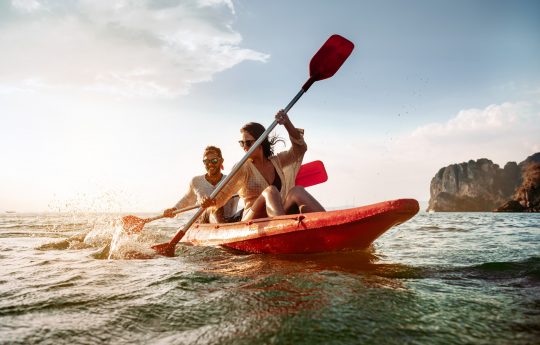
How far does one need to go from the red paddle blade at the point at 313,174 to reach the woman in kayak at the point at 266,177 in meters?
1.79

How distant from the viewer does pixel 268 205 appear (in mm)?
4723

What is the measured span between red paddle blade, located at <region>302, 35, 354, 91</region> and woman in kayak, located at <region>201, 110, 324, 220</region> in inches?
56.1

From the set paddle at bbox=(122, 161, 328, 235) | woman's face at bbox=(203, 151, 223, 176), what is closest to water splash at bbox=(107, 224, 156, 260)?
paddle at bbox=(122, 161, 328, 235)

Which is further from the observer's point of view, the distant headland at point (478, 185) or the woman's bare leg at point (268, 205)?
the distant headland at point (478, 185)

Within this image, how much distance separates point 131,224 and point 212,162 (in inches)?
87.0

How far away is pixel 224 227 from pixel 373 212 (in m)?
2.66

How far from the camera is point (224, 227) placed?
547 cm

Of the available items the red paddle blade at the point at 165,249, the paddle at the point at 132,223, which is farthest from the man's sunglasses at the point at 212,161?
the red paddle blade at the point at 165,249

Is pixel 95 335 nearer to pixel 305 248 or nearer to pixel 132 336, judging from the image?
pixel 132 336

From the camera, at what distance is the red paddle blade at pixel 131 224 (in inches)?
272

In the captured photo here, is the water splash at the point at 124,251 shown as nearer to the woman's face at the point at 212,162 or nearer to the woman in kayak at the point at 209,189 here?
the woman in kayak at the point at 209,189

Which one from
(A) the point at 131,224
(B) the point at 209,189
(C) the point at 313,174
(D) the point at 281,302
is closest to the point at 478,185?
(C) the point at 313,174

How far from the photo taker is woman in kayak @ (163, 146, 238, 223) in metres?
6.76

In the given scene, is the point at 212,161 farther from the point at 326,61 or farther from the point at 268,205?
the point at 326,61
